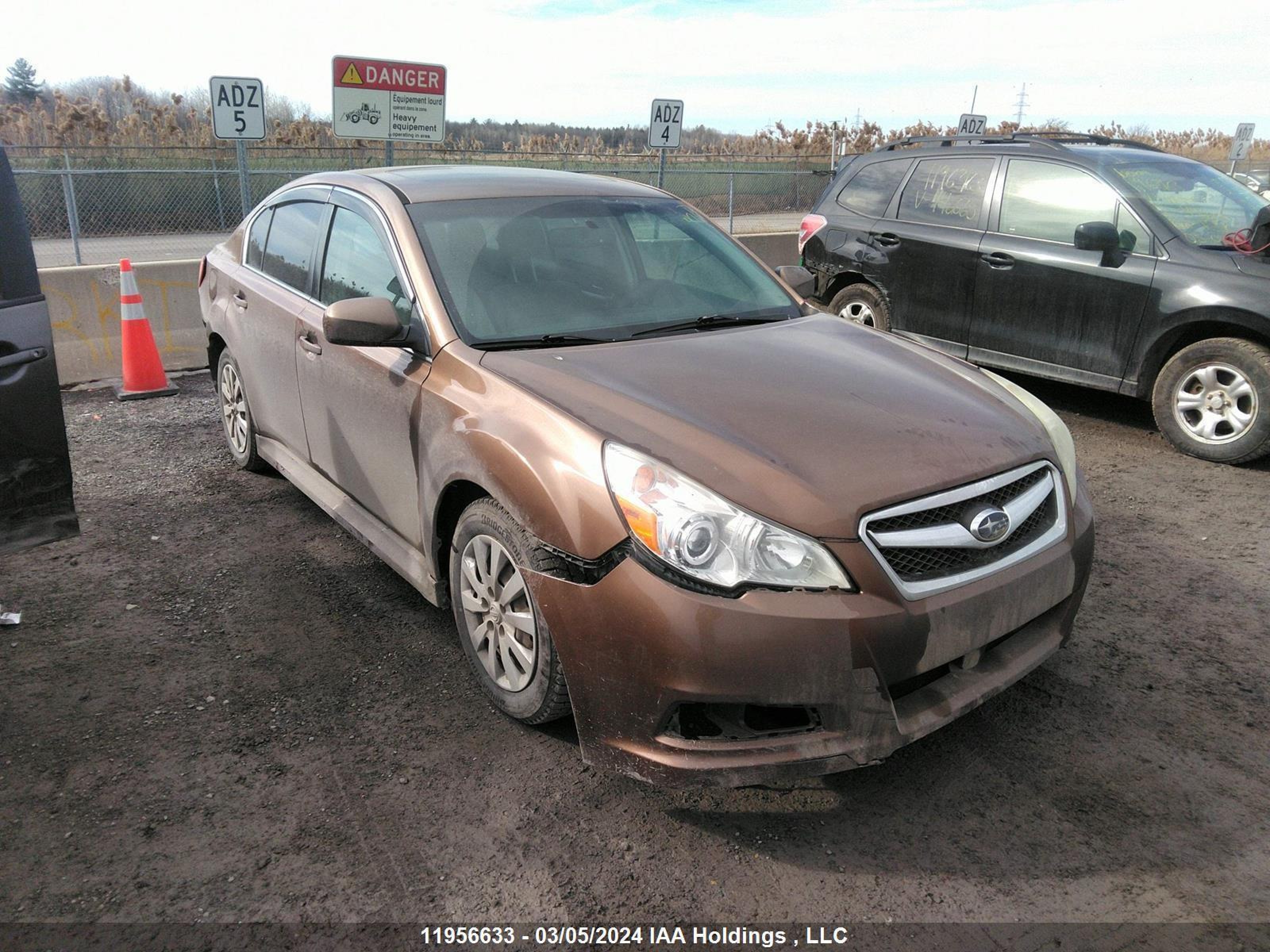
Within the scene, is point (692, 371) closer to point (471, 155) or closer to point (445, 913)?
point (445, 913)

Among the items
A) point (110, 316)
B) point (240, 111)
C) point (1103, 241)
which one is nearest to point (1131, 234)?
point (1103, 241)

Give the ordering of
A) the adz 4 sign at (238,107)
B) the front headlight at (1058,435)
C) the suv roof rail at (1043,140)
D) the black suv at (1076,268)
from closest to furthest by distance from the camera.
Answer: the front headlight at (1058,435), the black suv at (1076,268), the suv roof rail at (1043,140), the adz 4 sign at (238,107)

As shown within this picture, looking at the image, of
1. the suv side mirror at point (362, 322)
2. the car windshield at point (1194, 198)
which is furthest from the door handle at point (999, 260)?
the suv side mirror at point (362, 322)

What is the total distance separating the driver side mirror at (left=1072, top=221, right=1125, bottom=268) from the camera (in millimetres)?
6027

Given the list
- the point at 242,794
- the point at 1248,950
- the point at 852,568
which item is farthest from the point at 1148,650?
the point at 242,794

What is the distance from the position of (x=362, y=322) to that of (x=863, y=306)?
5269mm

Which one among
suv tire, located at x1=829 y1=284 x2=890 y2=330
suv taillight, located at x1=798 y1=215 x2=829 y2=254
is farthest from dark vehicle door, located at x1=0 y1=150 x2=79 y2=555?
suv taillight, located at x1=798 y1=215 x2=829 y2=254

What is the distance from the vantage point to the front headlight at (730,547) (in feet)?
8.07

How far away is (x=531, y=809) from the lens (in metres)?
2.79

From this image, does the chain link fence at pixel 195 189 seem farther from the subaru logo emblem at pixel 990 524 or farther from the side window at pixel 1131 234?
the subaru logo emblem at pixel 990 524

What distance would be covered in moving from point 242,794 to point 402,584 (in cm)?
150

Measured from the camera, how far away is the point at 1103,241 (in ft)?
19.8

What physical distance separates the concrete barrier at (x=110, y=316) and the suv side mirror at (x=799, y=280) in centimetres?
552

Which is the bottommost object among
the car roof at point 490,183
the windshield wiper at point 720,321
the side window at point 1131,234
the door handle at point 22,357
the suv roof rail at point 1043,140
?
the door handle at point 22,357
